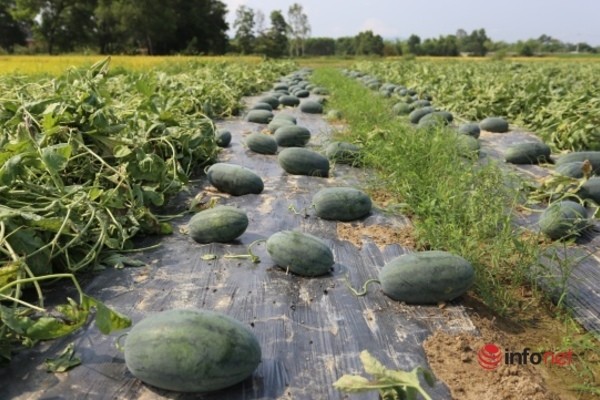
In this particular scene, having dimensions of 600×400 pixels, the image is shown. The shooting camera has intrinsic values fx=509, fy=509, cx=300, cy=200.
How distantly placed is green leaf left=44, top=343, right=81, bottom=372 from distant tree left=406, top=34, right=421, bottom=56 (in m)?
67.1

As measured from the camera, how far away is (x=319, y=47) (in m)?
88.1

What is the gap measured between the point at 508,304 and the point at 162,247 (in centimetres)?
203

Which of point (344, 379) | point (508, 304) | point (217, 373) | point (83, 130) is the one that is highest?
point (83, 130)

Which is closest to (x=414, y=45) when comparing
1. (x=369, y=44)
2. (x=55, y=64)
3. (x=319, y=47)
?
(x=369, y=44)

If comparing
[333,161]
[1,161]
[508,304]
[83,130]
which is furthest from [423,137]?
[1,161]

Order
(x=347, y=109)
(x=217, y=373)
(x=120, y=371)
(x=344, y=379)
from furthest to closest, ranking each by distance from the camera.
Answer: (x=347, y=109)
(x=120, y=371)
(x=217, y=373)
(x=344, y=379)

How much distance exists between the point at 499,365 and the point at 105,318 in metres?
1.54

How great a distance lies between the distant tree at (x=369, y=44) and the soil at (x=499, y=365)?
6143cm

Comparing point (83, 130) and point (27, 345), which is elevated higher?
point (83, 130)

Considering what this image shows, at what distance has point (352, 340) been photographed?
87.0 inches

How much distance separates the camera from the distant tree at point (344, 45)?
76.3m

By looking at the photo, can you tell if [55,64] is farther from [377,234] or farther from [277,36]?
[277,36]

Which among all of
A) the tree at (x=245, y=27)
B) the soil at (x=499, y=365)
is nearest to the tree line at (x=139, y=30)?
the tree at (x=245, y=27)

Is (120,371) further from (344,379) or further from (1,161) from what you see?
(1,161)
